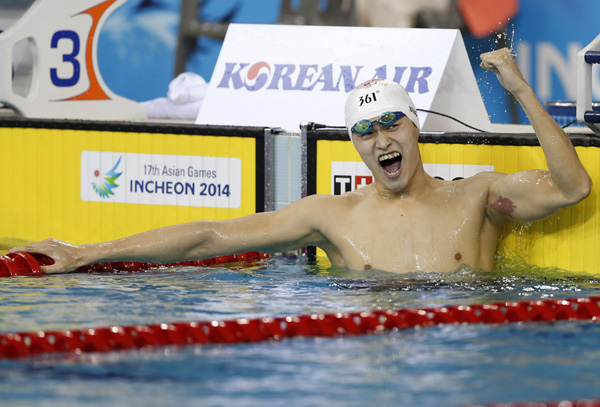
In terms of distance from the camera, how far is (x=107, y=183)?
516cm

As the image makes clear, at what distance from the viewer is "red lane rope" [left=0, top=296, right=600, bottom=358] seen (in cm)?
300

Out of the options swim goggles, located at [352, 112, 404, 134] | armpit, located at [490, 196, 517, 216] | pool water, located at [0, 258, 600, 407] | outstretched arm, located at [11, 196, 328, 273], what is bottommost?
pool water, located at [0, 258, 600, 407]

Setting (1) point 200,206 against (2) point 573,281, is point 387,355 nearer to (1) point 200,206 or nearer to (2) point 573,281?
(2) point 573,281

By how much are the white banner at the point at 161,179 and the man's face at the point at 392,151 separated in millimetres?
1205

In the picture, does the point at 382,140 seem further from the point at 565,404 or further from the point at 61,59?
the point at 61,59

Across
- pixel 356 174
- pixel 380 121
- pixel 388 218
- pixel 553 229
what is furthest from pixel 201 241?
pixel 553 229

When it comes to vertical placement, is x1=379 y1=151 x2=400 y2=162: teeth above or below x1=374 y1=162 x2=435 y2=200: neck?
above

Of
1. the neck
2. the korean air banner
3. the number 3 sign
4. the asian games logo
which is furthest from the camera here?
the number 3 sign

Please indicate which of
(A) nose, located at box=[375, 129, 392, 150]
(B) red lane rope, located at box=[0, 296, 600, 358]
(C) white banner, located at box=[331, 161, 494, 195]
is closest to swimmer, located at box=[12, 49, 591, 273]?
(A) nose, located at box=[375, 129, 392, 150]

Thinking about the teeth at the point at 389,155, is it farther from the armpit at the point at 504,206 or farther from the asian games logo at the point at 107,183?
the asian games logo at the point at 107,183

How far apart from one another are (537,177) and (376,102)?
2.25ft

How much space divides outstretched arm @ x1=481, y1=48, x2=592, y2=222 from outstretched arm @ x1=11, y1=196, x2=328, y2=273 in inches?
29.0

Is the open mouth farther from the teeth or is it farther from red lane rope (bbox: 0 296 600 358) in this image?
red lane rope (bbox: 0 296 600 358)

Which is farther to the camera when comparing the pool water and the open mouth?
the open mouth
